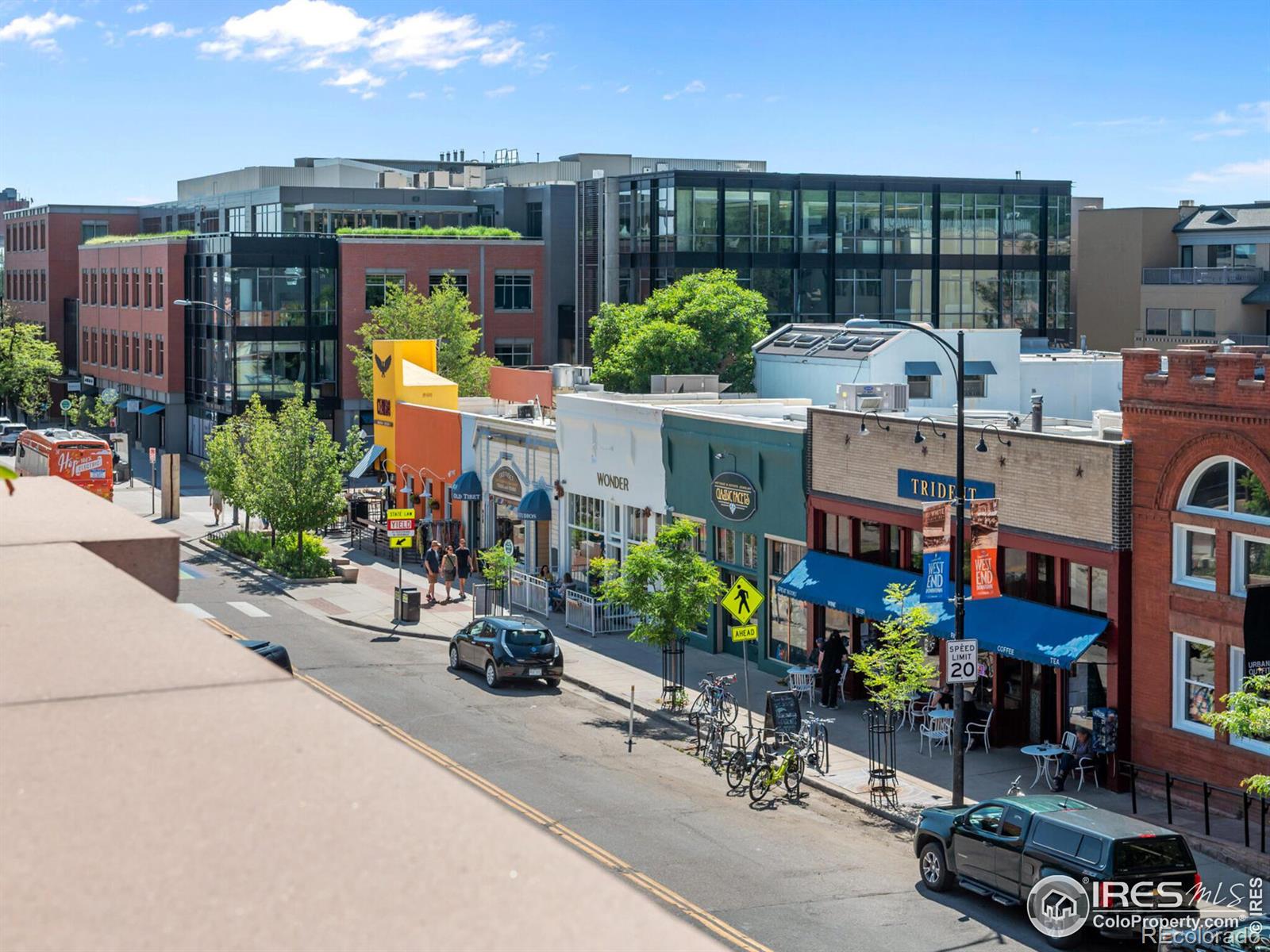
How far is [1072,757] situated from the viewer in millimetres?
29078

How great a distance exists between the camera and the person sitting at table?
28781 mm

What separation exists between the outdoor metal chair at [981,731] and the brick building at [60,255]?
102548mm

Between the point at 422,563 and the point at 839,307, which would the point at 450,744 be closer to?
the point at 422,563

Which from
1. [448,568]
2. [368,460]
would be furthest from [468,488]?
[368,460]

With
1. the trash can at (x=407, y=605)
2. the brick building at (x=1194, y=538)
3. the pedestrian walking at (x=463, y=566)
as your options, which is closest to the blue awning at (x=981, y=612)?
the brick building at (x=1194, y=538)

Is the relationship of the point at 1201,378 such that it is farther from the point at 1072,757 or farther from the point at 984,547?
the point at 1072,757

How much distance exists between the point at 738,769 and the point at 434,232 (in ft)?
222

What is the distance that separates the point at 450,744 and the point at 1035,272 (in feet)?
221

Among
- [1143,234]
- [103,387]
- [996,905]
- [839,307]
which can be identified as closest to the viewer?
[996,905]

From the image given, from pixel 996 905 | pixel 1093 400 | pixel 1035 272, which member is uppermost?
pixel 1035 272

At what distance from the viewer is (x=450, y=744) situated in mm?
31578

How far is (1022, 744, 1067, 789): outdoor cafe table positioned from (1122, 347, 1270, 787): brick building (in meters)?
1.49

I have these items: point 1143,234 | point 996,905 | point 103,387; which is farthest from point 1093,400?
point 103,387

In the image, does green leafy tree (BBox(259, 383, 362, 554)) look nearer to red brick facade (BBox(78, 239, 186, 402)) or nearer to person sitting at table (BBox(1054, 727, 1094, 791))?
person sitting at table (BBox(1054, 727, 1094, 791))
